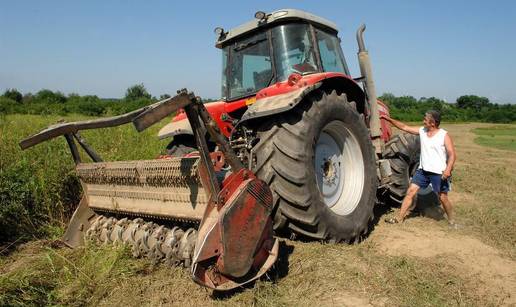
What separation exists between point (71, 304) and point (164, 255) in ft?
2.37

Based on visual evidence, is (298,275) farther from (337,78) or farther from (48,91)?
(48,91)

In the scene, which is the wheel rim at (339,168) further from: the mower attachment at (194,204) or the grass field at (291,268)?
the mower attachment at (194,204)

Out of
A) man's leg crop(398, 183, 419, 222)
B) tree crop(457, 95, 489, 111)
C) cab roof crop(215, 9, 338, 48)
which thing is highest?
cab roof crop(215, 9, 338, 48)

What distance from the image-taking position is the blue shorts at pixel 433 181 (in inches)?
189

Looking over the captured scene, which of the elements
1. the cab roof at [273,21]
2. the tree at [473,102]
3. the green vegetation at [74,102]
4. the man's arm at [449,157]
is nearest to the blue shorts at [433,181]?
the man's arm at [449,157]

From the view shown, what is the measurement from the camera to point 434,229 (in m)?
4.45

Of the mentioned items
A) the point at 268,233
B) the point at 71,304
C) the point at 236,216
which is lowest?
the point at 71,304

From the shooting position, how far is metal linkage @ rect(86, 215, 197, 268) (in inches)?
123

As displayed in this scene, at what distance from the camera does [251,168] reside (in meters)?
3.31

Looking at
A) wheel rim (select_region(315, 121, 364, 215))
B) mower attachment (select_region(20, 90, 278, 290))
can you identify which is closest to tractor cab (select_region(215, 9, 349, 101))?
wheel rim (select_region(315, 121, 364, 215))

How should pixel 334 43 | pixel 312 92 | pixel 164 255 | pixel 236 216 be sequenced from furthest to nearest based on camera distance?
pixel 334 43 → pixel 312 92 → pixel 164 255 → pixel 236 216

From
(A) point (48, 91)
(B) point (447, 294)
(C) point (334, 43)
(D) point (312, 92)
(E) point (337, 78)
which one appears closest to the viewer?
(B) point (447, 294)

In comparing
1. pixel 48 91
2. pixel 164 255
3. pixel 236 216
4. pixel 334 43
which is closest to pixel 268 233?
pixel 236 216

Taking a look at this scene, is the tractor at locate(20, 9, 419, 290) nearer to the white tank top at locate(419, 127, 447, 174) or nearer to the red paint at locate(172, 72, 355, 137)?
the red paint at locate(172, 72, 355, 137)
